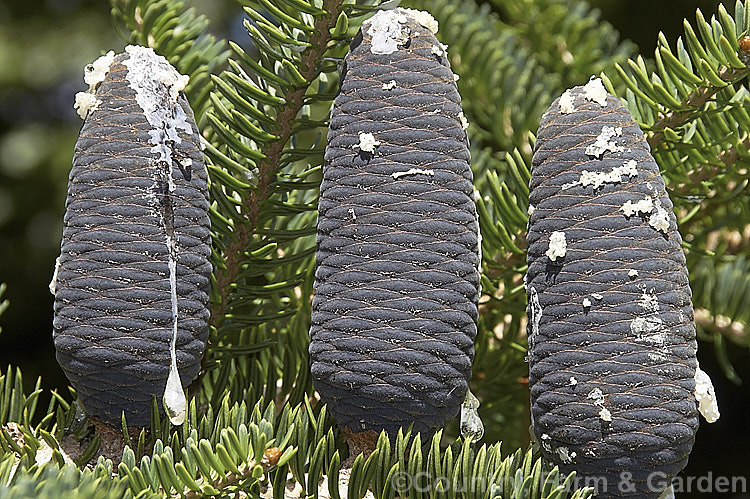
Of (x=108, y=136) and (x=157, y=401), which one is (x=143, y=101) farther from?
(x=157, y=401)

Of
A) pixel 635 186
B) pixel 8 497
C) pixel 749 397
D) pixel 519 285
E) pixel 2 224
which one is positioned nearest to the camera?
pixel 8 497

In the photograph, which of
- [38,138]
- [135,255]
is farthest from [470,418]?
[38,138]

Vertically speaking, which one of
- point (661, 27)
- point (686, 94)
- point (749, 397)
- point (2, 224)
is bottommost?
point (749, 397)

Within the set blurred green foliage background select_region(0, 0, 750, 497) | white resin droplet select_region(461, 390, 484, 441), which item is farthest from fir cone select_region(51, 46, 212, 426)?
blurred green foliage background select_region(0, 0, 750, 497)

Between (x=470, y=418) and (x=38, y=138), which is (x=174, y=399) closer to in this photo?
(x=470, y=418)

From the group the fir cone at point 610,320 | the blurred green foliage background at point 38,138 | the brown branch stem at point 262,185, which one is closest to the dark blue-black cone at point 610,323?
the fir cone at point 610,320

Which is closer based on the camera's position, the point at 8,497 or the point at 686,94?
the point at 8,497

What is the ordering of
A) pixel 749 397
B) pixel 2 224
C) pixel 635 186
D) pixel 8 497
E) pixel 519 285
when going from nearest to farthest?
1. pixel 8 497
2. pixel 635 186
3. pixel 519 285
4. pixel 749 397
5. pixel 2 224

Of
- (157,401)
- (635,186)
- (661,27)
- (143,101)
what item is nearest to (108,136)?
(143,101)
